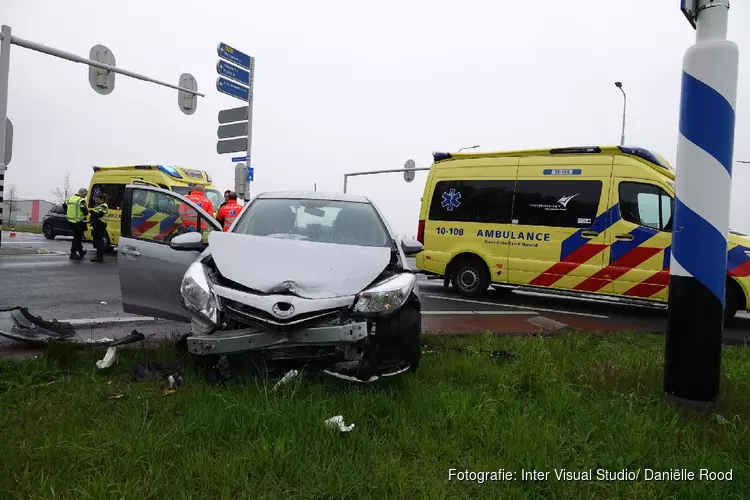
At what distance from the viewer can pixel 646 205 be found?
290 inches

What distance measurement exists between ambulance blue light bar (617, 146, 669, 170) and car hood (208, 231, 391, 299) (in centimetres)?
558

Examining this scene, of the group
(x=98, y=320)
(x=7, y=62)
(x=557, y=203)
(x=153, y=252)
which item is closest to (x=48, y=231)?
(x=7, y=62)

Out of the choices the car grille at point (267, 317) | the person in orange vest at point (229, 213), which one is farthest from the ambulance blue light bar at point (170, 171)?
the car grille at point (267, 317)

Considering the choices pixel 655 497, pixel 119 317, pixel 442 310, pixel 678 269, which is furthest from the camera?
pixel 442 310

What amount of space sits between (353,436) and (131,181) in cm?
1421

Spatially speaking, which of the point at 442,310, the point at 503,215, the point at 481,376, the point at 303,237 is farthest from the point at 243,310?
the point at 503,215

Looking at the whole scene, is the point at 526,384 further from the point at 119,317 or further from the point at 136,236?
the point at 119,317

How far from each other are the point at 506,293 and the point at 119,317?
682cm

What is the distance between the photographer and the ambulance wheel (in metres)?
8.71

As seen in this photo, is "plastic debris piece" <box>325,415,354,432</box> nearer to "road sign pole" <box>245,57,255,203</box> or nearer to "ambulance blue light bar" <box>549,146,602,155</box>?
"ambulance blue light bar" <box>549,146,602,155</box>

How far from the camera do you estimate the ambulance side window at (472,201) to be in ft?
27.8

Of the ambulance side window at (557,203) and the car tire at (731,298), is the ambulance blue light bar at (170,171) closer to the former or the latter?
the ambulance side window at (557,203)

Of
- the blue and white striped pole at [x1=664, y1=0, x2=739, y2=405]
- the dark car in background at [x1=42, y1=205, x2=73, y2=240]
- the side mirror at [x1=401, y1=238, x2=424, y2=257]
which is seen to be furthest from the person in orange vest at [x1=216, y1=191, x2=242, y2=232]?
the dark car in background at [x1=42, y1=205, x2=73, y2=240]

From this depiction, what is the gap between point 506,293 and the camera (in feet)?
32.2
